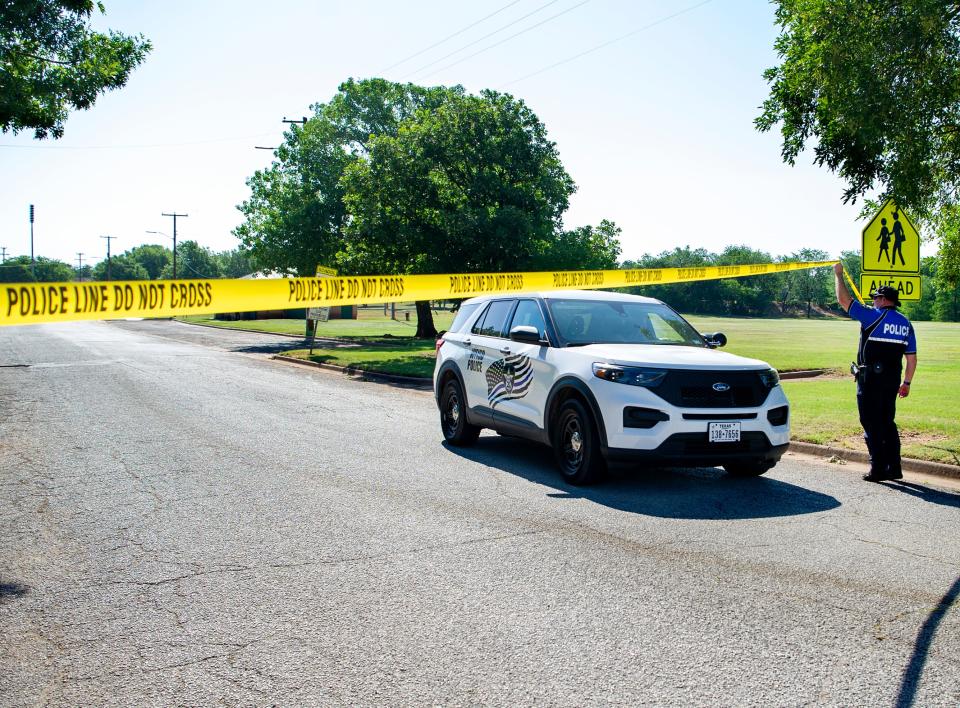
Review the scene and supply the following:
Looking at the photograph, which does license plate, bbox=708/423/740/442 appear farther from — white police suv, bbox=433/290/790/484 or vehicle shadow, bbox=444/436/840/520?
vehicle shadow, bbox=444/436/840/520

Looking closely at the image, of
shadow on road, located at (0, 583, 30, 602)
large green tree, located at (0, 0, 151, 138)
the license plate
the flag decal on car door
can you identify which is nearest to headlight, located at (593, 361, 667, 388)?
the license plate

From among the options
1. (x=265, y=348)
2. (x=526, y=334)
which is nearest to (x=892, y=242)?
(x=526, y=334)

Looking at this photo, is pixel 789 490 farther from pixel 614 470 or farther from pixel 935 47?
pixel 935 47

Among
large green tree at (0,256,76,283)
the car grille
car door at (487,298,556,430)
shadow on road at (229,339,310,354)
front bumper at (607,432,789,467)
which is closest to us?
front bumper at (607,432,789,467)

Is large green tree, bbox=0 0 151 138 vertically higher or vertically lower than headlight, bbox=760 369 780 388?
higher

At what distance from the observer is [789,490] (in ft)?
25.8

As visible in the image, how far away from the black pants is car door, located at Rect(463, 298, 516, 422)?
12.6 ft

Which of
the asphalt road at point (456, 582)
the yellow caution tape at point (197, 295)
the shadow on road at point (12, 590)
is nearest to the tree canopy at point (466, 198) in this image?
the yellow caution tape at point (197, 295)

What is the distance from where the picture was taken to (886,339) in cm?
830

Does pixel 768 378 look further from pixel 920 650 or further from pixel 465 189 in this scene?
pixel 465 189

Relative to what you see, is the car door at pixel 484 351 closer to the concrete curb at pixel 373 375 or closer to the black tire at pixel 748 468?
the black tire at pixel 748 468

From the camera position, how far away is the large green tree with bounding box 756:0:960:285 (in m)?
8.85

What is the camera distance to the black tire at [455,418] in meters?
9.97

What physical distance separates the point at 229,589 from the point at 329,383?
13776 mm
